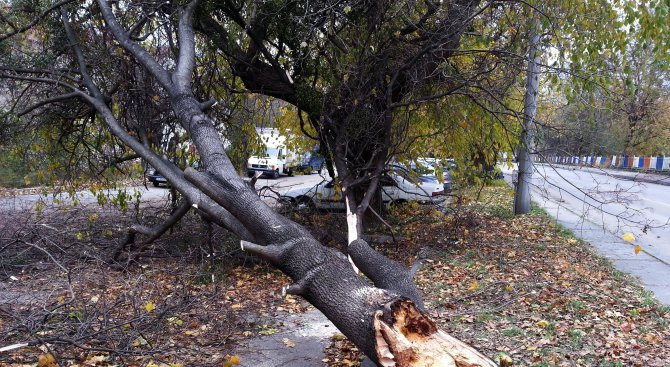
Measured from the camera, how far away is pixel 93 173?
1184 centimetres

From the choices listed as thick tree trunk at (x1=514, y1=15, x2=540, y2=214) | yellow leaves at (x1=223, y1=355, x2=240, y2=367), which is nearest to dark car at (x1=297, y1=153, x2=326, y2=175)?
thick tree trunk at (x1=514, y1=15, x2=540, y2=214)

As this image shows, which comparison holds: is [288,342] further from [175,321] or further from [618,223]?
[618,223]

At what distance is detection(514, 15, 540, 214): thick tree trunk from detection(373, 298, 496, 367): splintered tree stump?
234 inches

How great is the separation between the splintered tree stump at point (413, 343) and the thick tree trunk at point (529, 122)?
5939 mm

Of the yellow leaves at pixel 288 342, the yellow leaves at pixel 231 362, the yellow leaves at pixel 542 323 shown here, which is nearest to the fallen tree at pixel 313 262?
the yellow leaves at pixel 231 362

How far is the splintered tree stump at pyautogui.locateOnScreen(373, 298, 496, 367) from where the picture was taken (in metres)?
3.58

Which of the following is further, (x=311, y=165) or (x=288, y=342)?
(x=311, y=165)

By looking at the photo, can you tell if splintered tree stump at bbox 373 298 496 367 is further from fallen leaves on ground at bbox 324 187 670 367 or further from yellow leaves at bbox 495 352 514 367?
fallen leaves on ground at bbox 324 187 670 367

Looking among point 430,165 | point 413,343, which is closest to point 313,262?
point 413,343

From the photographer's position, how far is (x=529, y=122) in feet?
34.2

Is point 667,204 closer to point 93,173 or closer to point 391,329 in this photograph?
point 93,173

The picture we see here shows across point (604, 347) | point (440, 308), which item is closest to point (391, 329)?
point (604, 347)

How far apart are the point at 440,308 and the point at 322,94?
185 inches

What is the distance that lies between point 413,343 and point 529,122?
7.66 m
